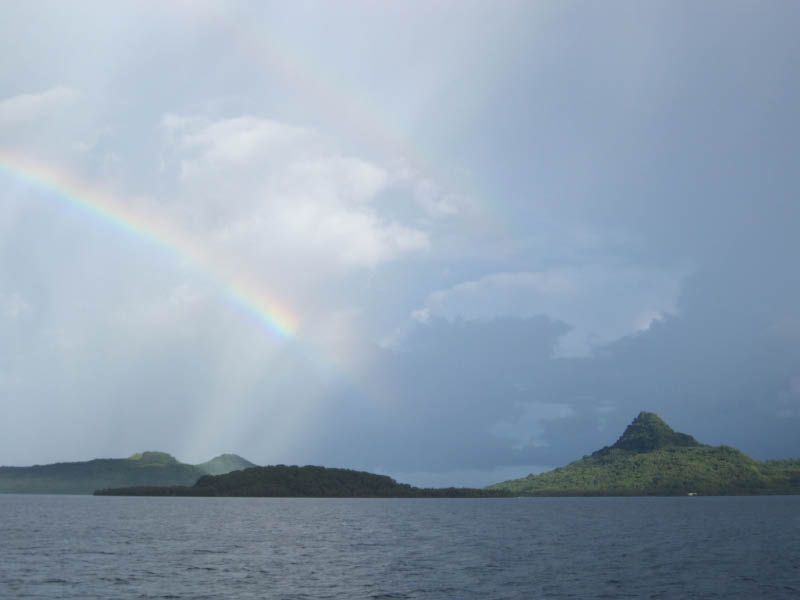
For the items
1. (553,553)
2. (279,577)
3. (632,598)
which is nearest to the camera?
(632,598)

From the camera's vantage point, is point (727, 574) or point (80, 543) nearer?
point (727, 574)

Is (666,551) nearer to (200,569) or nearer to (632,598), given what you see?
(632,598)

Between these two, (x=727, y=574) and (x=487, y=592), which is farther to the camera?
(x=727, y=574)

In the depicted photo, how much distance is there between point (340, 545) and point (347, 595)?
55.4m

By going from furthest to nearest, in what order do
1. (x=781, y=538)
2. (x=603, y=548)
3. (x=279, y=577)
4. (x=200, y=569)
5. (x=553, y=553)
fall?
(x=781, y=538) < (x=603, y=548) < (x=553, y=553) < (x=200, y=569) < (x=279, y=577)

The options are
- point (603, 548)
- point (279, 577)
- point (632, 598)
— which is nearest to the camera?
point (632, 598)

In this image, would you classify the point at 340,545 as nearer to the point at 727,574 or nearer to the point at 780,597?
the point at 727,574

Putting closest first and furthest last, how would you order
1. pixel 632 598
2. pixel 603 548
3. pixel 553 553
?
pixel 632 598 → pixel 553 553 → pixel 603 548

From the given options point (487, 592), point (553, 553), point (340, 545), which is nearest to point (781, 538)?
point (553, 553)

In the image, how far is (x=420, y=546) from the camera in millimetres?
117375

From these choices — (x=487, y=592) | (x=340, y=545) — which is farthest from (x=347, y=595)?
(x=340, y=545)

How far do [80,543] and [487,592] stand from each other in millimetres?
77274

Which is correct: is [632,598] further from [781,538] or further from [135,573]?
[781,538]

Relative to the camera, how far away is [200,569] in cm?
8125
